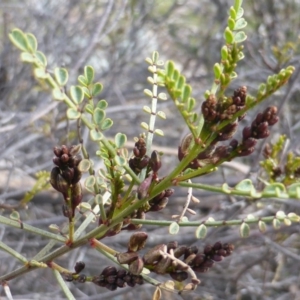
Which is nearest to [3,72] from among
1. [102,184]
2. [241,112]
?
[102,184]

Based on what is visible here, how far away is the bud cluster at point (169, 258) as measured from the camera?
24.1 inches

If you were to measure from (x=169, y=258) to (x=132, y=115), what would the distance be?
188cm

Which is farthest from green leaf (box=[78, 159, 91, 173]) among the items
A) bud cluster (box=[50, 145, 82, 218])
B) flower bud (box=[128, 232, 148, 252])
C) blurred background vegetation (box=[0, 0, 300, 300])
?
blurred background vegetation (box=[0, 0, 300, 300])

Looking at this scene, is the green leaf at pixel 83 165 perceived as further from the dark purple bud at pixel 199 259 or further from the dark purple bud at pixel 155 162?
the dark purple bud at pixel 199 259

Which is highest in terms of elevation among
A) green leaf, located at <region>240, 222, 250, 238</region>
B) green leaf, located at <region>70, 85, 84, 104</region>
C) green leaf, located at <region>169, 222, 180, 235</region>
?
green leaf, located at <region>70, 85, 84, 104</region>

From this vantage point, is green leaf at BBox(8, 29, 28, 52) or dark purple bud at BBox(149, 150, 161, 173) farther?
dark purple bud at BBox(149, 150, 161, 173)

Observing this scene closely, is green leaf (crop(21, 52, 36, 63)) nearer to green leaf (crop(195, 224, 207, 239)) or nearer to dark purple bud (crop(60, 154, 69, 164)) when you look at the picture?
dark purple bud (crop(60, 154, 69, 164))

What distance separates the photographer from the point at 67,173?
1.98 feet

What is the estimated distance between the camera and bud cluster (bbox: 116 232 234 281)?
0.61 meters

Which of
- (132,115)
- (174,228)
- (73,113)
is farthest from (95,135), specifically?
(132,115)

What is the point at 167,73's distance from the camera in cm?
53

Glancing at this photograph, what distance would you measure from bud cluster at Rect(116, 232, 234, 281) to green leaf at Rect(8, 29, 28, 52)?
10.7 inches

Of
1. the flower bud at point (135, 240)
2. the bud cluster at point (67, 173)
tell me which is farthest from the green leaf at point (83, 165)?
the flower bud at point (135, 240)

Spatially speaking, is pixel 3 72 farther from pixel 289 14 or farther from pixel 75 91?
pixel 75 91
